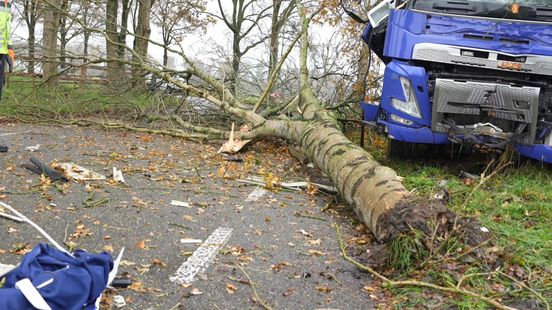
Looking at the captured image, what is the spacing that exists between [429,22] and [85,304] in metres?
5.06

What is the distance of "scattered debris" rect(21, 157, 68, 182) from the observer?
4.79 meters

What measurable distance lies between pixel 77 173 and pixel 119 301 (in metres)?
2.75

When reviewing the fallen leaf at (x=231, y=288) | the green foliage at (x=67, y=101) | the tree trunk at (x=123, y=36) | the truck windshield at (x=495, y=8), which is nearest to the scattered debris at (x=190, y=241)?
the fallen leaf at (x=231, y=288)

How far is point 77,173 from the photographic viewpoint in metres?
5.07

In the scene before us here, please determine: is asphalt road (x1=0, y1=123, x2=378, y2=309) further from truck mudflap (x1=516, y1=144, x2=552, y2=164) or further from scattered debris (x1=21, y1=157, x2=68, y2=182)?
truck mudflap (x1=516, y1=144, x2=552, y2=164)

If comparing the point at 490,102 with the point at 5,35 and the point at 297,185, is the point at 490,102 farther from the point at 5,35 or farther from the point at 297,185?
the point at 5,35

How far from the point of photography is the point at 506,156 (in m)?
5.77

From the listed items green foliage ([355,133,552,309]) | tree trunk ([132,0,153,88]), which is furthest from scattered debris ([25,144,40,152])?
green foliage ([355,133,552,309])

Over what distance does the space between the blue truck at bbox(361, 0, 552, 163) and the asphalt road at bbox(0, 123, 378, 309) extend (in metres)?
1.64

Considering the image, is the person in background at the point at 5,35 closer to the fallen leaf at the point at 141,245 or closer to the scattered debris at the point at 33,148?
the scattered debris at the point at 33,148

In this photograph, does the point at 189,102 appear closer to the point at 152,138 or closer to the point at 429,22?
the point at 152,138

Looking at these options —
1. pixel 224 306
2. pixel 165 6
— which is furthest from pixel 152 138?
pixel 165 6

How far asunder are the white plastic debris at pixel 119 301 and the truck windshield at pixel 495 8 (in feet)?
16.1

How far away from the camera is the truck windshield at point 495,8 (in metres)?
5.84
